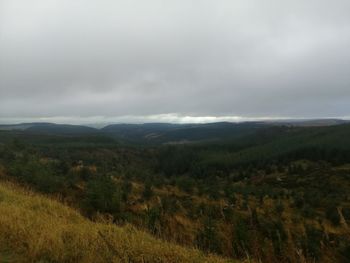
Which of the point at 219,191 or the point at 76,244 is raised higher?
the point at 76,244

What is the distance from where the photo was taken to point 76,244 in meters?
5.08

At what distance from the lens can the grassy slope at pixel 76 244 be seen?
15.3ft

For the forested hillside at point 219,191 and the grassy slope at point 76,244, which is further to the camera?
the forested hillside at point 219,191

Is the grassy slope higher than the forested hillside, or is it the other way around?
the grassy slope

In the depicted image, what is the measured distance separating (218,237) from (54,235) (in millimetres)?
3006

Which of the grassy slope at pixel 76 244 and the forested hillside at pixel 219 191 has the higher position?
the grassy slope at pixel 76 244

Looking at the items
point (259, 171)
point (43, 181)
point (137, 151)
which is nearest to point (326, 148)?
point (259, 171)

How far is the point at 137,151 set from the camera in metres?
155

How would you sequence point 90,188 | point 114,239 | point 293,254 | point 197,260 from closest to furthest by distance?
point 197,260 → point 114,239 → point 293,254 → point 90,188

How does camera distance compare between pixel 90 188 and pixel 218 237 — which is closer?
pixel 218 237

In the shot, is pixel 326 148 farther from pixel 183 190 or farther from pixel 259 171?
pixel 183 190

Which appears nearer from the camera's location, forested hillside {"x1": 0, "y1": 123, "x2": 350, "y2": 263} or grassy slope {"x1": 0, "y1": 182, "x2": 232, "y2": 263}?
grassy slope {"x1": 0, "y1": 182, "x2": 232, "y2": 263}

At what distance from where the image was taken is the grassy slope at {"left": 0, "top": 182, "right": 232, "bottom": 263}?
468cm

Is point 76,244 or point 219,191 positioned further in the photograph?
point 219,191
